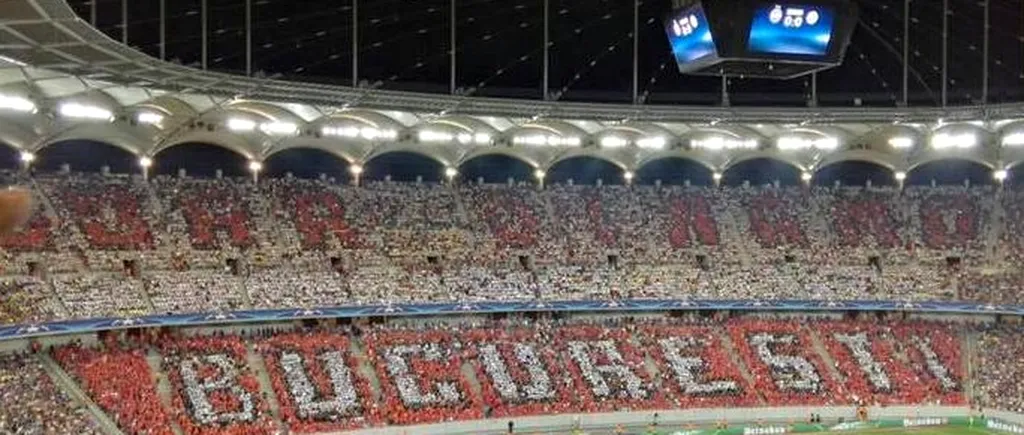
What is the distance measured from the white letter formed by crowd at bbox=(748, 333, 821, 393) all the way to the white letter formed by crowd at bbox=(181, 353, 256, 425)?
31279mm

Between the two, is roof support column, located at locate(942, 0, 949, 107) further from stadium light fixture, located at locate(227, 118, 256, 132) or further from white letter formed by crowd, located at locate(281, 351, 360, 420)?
stadium light fixture, located at locate(227, 118, 256, 132)

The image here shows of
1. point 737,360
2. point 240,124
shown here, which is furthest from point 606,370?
point 240,124

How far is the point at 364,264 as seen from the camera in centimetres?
6306

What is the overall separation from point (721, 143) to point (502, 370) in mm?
25033

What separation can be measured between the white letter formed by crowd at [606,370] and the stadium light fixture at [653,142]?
1537cm

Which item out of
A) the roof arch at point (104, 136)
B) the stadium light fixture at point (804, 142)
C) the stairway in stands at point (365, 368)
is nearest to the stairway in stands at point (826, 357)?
the stadium light fixture at point (804, 142)

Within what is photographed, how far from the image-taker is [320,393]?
168 feet

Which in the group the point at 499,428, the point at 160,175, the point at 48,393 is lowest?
the point at 499,428

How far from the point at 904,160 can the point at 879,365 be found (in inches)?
813

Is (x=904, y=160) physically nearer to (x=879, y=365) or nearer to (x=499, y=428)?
(x=879, y=365)

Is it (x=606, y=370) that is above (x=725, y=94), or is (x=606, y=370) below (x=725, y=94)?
below

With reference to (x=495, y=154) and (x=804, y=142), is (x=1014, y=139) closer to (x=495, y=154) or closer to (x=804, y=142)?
(x=804, y=142)

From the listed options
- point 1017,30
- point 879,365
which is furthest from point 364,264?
point 1017,30

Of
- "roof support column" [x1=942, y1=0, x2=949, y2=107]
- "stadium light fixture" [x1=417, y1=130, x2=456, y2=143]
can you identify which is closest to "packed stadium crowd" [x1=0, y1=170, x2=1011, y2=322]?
"stadium light fixture" [x1=417, y1=130, x2=456, y2=143]
